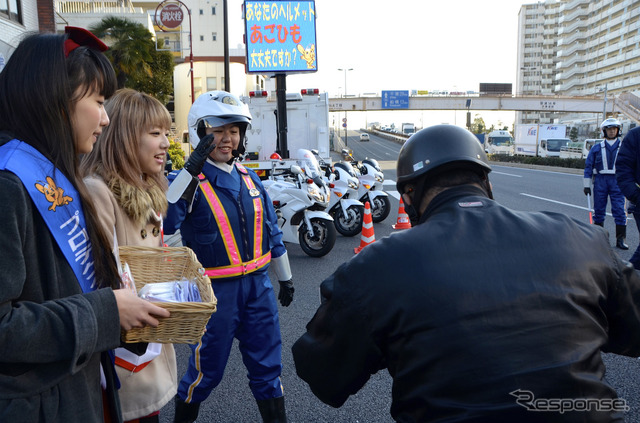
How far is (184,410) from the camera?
301cm

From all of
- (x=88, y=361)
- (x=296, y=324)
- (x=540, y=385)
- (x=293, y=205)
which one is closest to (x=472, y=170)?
(x=540, y=385)

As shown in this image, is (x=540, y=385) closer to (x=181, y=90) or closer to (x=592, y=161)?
(x=592, y=161)

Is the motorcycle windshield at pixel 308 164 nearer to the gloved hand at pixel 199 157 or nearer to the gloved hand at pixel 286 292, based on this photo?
the gloved hand at pixel 286 292

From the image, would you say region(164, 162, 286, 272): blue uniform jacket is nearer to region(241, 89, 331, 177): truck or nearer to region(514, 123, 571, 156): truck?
region(241, 89, 331, 177): truck

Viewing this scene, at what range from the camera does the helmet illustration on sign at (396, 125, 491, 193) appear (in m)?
1.57

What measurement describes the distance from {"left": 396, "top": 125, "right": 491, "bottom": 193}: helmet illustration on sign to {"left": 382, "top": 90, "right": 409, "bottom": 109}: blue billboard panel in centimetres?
6131

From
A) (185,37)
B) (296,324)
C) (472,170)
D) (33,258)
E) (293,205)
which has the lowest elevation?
(296,324)

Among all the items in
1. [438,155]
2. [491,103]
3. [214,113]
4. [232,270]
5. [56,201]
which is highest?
[491,103]

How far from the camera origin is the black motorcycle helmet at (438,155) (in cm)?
157

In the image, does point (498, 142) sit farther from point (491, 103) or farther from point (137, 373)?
point (137, 373)

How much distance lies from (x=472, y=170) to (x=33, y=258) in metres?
1.30

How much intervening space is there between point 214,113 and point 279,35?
14.1 metres

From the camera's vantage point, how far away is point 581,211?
11.3 m

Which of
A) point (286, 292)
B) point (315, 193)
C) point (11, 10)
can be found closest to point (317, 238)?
point (315, 193)
